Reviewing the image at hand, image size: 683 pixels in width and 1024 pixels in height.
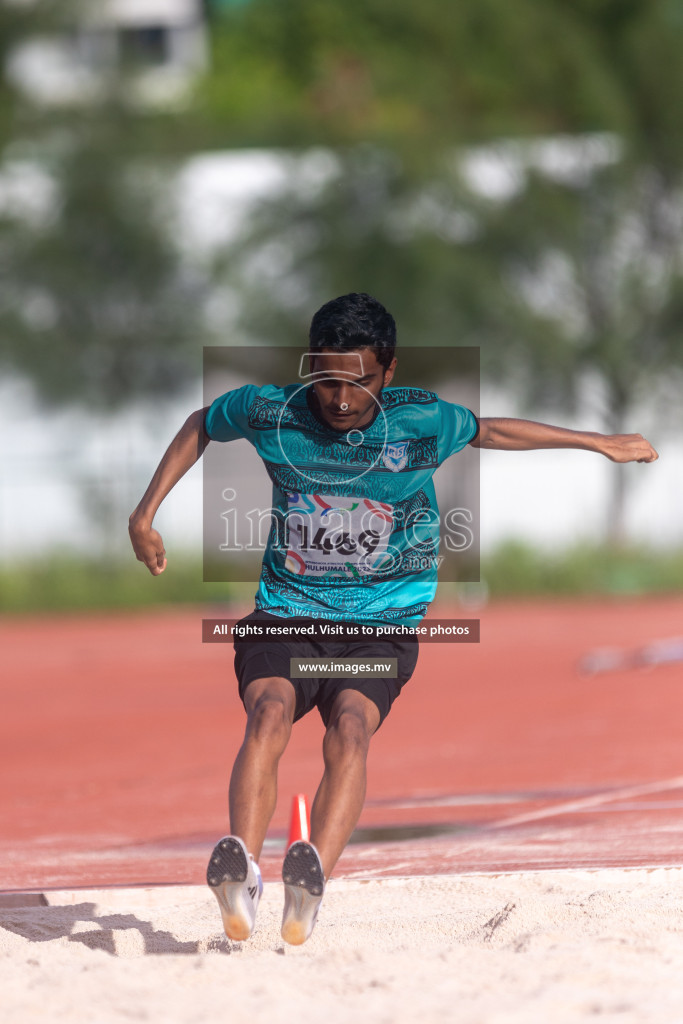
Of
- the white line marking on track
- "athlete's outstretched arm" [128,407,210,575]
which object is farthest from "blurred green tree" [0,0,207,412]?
"athlete's outstretched arm" [128,407,210,575]

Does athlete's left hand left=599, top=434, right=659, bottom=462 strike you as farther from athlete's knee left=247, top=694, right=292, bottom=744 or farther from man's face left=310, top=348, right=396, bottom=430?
athlete's knee left=247, top=694, right=292, bottom=744

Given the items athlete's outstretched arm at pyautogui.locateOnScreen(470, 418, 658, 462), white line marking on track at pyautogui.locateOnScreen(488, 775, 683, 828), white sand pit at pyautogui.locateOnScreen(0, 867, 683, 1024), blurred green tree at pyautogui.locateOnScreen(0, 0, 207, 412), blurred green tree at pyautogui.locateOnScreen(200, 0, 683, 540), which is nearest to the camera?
white sand pit at pyautogui.locateOnScreen(0, 867, 683, 1024)

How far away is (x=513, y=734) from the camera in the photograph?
9500 mm

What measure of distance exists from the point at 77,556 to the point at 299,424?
18.6 m

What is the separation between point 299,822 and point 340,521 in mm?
852

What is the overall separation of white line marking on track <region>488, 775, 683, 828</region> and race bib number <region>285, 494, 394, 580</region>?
96.2 inches

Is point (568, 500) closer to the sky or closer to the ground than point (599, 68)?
closer to the ground

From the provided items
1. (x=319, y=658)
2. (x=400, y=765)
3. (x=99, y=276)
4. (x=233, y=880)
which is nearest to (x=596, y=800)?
(x=400, y=765)

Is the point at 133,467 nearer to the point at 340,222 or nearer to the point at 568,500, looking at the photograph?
the point at 340,222

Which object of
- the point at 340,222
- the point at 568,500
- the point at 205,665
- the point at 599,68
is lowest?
the point at 205,665

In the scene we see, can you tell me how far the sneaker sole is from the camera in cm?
374

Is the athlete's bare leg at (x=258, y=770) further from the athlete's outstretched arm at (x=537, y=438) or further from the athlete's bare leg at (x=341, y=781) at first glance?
the athlete's outstretched arm at (x=537, y=438)

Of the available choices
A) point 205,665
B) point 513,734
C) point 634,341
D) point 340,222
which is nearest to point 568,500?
point 634,341

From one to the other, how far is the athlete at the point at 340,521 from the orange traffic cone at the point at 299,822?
0.10 feet
